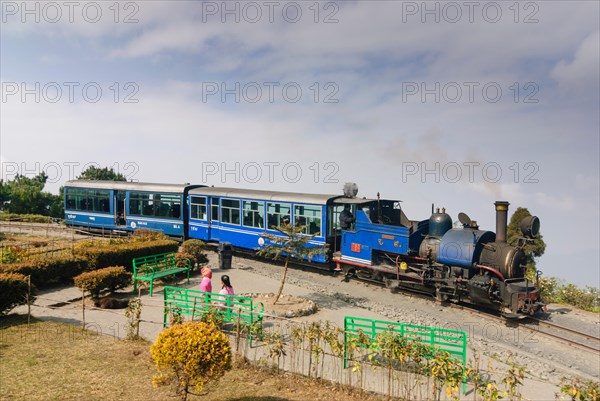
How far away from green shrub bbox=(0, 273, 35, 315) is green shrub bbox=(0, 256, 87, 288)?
1736mm

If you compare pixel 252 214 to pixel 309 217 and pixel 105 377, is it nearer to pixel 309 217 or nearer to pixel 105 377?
pixel 309 217

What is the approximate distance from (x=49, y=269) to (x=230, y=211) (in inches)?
328

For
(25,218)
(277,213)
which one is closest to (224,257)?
(277,213)

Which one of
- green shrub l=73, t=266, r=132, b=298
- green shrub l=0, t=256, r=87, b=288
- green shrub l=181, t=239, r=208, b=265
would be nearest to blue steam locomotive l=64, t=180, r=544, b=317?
green shrub l=181, t=239, r=208, b=265

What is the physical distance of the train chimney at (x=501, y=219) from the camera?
488 inches

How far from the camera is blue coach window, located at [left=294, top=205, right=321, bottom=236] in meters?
16.7

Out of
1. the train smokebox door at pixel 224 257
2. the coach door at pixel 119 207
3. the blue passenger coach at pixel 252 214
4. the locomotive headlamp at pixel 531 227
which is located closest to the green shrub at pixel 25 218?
the coach door at pixel 119 207

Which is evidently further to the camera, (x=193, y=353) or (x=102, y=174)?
(x=102, y=174)

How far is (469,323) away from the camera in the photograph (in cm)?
1186

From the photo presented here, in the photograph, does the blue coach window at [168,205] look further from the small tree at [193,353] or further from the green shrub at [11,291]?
the small tree at [193,353]

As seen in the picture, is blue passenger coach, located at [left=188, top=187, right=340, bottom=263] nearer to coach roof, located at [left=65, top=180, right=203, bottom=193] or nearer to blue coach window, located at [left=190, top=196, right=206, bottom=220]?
blue coach window, located at [left=190, top=196, right=206, bottom=220]

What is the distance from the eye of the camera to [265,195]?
727 inches

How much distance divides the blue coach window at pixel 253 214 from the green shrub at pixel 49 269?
7025 millimetres

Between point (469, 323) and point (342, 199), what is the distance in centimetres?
661
